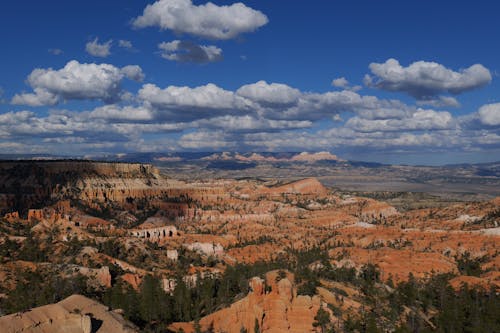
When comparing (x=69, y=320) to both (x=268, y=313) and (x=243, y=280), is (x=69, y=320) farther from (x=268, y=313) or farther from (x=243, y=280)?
(x=243, y=280)

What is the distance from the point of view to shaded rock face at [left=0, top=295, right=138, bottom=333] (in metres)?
46.3

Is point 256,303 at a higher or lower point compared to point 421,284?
higher

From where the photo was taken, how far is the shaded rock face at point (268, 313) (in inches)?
2516

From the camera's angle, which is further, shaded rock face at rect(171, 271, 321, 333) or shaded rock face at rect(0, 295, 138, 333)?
shaded rock face at rect(171, 271, 321, 333)

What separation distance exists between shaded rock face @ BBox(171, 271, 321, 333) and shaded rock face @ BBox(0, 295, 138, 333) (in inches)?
454

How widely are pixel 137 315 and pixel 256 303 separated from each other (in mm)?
16211

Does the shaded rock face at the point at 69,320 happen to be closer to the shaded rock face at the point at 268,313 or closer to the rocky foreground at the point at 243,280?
the rocky foreground at the point at 243,280

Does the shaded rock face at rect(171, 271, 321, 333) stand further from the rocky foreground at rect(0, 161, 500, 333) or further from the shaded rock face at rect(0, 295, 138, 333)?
the shaded rock face at rect(0, 295, 138, 333)

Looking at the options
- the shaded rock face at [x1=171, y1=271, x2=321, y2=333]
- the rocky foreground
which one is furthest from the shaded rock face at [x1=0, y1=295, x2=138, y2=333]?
the shaded rock face at [x1=171, y1=271, x2=321, y2=333]

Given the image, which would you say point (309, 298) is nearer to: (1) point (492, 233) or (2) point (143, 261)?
(2) point (143, 261)

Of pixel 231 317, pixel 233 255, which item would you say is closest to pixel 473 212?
pixel 233 255

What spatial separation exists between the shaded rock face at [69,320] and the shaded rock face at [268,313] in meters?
11.5

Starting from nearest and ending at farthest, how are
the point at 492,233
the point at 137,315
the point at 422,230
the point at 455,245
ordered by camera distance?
1. the point at 137,315
2. the point at 455,245
3. the point at 492,233
4. the point at 422,230

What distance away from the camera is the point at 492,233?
149 meters
